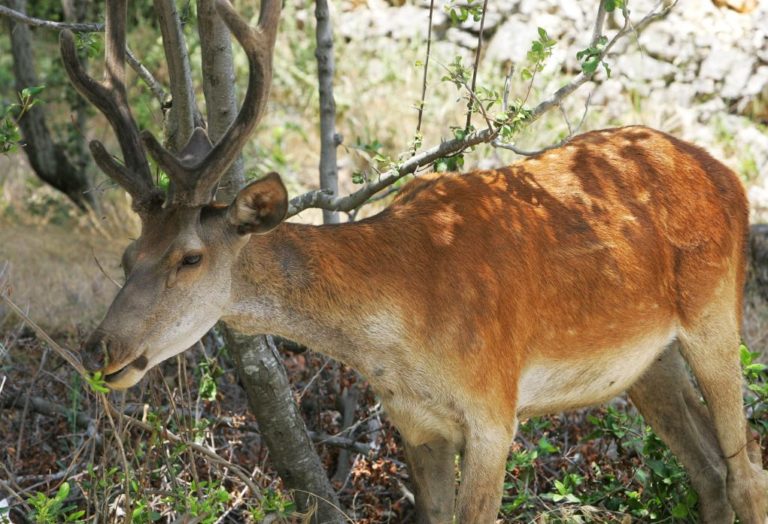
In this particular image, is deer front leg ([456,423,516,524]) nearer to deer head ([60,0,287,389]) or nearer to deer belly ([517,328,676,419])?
deer belly ([517,328,676,419])

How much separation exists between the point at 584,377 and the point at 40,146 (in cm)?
760

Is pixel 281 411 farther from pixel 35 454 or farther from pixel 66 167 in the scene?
pixel 66 167

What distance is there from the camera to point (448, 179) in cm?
551

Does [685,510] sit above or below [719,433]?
below

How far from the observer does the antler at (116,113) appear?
477 cm

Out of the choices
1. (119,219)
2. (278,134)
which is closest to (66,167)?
(119,219)

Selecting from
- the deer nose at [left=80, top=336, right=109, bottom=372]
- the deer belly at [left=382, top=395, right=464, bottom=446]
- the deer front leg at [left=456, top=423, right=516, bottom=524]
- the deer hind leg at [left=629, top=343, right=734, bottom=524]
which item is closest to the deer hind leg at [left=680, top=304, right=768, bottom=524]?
the deer hind leg at [left=629, top=343, right=734, bottom=524]

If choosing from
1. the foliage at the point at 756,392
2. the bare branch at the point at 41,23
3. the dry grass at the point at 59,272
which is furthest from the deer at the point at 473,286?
the dry grass at the point at 59,272

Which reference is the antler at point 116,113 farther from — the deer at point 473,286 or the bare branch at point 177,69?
the bare branch at point 177,69

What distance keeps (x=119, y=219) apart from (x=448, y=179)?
7.50 metres

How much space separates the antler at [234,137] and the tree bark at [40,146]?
20.2ft

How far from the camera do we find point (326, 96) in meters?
6.39

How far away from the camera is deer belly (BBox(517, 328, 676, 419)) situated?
541 cm

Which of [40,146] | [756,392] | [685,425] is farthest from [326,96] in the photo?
[40,146]
